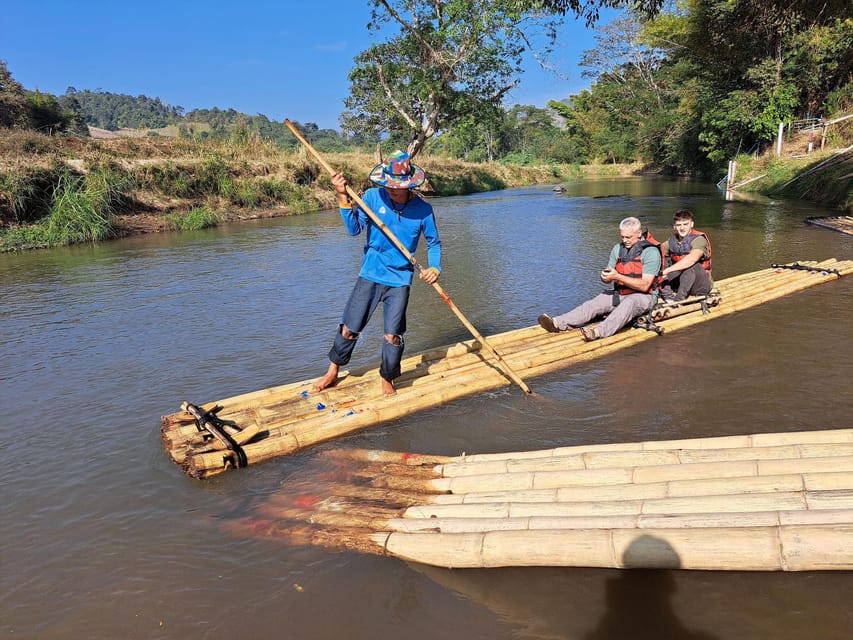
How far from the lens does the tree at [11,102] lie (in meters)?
31.0

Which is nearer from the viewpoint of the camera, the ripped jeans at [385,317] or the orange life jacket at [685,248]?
the ripped jeans at [385,317]

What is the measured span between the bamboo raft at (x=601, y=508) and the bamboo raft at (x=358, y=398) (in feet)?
1.74

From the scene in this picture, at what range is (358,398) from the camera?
469 cm

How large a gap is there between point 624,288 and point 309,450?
4.02m

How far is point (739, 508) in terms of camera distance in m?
2.81

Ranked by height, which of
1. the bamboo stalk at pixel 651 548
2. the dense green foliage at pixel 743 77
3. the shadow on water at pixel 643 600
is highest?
the dense green foliage at pixel 743 77

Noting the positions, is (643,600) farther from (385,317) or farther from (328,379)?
(328,379)

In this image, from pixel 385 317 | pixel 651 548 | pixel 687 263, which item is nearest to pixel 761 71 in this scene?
pixel 687 263

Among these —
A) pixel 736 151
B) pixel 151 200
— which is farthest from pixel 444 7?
pixel 736 151

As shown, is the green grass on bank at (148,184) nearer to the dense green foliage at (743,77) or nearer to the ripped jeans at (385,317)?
the dense green foliage at (743,77)

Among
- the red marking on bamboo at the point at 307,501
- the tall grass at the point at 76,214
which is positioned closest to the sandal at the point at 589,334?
the red marking on bamboo at the point at 307,501

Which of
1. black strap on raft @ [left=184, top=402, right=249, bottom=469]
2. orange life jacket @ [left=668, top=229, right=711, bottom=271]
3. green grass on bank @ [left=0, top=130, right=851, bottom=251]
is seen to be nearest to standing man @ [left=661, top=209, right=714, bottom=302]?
orange life jacket @ [left=668, top=229, right=711, bottom=271]

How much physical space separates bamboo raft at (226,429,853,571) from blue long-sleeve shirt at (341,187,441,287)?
5.07ft

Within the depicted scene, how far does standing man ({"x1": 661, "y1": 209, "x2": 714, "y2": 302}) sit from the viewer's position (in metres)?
6.81
